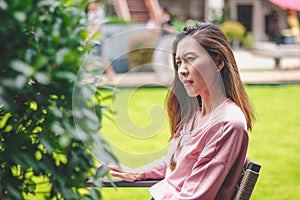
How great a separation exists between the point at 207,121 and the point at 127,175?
0.50 m

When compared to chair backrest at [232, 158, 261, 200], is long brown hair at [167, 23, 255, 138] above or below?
above

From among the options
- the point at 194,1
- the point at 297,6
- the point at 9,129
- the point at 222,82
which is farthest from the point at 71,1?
the point at 194,1

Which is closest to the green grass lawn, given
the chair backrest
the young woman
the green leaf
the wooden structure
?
the young woman

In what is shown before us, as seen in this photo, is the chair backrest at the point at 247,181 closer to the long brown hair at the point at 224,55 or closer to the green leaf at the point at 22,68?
the long brown hair at the point at 224,55

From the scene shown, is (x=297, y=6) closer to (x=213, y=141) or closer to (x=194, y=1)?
(x=213, y=141)

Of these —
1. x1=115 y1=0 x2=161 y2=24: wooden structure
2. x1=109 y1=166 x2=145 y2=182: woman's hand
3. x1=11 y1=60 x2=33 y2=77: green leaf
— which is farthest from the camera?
x1=115 y1=0 x2=161 y2=24: wooden structure

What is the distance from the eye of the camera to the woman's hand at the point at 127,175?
2.61 metres

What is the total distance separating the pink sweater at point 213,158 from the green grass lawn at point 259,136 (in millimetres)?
154

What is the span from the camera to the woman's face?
7.51 ft

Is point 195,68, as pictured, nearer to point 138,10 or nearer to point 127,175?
point 127,175

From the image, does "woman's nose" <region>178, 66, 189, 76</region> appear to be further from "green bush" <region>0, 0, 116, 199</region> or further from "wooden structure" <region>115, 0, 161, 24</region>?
"wooden structure" <region>115, 0, 161, 24</region>

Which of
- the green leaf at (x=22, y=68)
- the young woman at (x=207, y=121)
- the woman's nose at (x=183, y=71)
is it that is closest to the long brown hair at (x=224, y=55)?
the young woman at (x=207, y=121)

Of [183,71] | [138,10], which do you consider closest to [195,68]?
[183,71]

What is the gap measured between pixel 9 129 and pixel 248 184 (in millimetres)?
826
